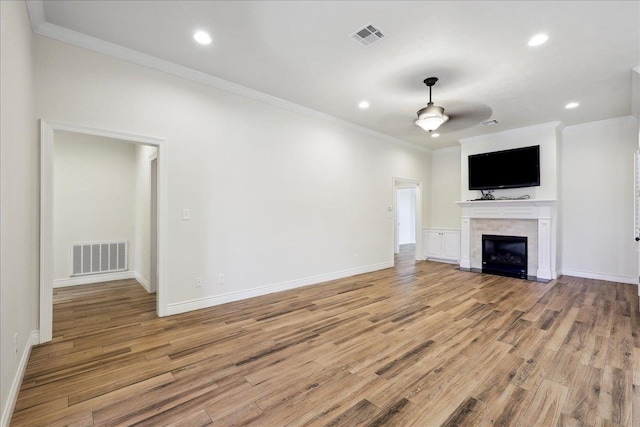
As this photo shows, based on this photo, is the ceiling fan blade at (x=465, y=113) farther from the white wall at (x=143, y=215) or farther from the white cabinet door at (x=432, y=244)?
the white wall at (x=143, y=215)

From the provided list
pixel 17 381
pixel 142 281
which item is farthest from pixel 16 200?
pixel 142 281

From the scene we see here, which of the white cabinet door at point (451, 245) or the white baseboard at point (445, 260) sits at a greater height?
the white cabinet door at point (451, 245)

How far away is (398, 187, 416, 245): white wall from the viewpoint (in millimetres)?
11866

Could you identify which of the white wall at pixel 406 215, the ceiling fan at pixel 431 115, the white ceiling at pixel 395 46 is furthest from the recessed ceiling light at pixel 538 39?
the white wall at pixel 406 215

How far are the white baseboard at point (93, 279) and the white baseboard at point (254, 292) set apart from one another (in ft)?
8.97

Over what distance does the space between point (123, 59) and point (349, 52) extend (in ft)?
8.38

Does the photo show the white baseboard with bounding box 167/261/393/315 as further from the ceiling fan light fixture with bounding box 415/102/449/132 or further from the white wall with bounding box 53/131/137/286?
the ceiling fan light fixture with bounding box 415/102/449/132

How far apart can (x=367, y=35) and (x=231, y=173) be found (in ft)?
7.98

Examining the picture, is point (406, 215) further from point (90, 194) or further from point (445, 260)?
point (90, 194)

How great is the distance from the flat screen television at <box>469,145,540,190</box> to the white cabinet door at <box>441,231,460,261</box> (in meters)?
1.41

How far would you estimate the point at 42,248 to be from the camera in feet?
9.19

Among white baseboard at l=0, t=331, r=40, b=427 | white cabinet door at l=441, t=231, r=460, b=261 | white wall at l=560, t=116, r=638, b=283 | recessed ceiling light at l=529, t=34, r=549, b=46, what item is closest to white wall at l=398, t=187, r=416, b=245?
white cabinet door at l=441, t=231, r=460, b=261

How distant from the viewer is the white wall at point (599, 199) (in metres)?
5.25

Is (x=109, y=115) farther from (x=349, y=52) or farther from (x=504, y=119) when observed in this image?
(x=504, y=119)
